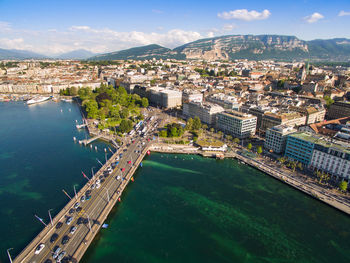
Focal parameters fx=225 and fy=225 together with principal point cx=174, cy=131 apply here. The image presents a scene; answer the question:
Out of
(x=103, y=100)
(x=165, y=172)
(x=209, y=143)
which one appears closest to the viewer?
(x=165, y=172)

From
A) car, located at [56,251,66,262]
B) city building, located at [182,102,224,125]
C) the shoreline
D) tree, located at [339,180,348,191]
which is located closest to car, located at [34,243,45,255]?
car, located at [56,251,66,262]

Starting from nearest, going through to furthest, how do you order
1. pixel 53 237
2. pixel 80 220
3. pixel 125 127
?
pixel 53 237 → pixel 80 220 → pixel 125 127

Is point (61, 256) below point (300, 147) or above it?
below

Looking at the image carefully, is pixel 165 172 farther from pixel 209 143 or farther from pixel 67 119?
pixel 67 119

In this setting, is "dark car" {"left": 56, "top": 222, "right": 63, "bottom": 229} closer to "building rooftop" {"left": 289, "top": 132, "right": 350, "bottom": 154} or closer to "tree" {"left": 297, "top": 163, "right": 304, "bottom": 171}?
"tree" {"left": 297, "top": 163, "right": 304, "bottom": 171}

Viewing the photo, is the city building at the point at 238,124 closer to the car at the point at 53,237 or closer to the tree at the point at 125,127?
the tree at the point at 125,127

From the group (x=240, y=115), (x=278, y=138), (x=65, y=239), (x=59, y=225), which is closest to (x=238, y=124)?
(x=240, y=115)

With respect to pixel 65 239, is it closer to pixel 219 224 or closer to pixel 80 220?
pixel 80 220

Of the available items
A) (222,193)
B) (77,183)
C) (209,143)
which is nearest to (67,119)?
(77,183)
